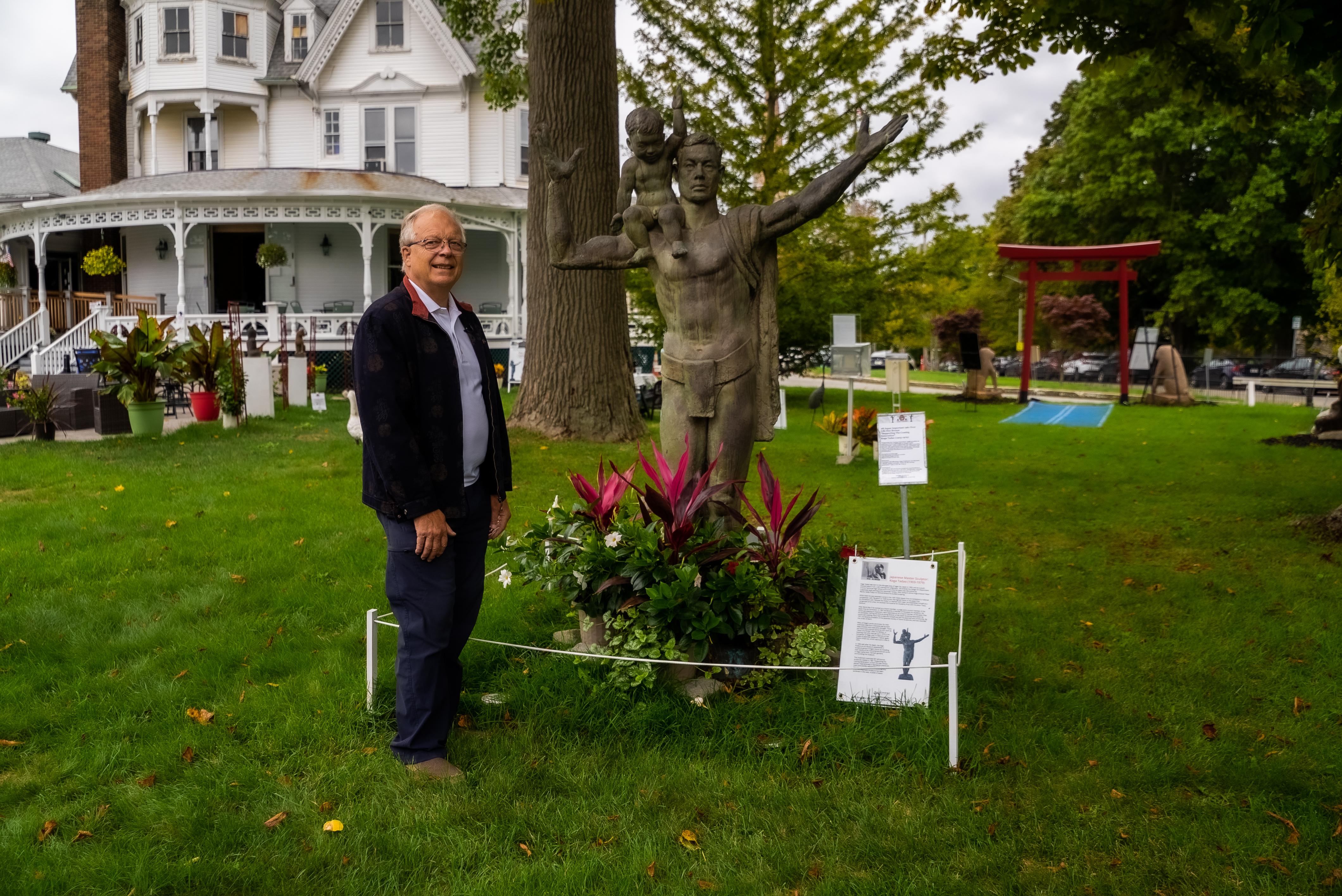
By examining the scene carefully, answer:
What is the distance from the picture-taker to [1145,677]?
16.3 ft

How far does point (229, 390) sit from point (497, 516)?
10.8 metres

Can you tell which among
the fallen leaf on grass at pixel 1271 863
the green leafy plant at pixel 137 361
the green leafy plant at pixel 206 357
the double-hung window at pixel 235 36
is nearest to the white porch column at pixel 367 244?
the double-hung window at pixel 235 36

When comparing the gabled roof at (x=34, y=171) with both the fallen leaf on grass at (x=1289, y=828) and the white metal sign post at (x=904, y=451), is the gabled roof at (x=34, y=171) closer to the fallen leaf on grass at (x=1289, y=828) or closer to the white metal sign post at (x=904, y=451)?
the white metal sign post at (x=904, y=451)

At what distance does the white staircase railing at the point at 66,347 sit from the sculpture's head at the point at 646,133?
20132 mm

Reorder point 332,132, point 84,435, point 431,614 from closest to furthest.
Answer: point 431,614 → point 84,435 → point 332,132

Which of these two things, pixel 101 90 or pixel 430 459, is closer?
pixel 430 459

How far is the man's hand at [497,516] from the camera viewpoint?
4020mm

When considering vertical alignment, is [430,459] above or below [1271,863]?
above

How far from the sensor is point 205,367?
1361 centimetres

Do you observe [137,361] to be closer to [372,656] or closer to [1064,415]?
[372,656]

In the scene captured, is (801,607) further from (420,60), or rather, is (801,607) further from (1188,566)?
(420,60)

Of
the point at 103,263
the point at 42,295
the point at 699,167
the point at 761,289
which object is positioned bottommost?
the point at 761,289

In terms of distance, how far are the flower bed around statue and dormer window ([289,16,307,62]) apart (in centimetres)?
2547

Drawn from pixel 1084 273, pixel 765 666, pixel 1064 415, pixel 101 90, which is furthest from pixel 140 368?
pixel 1084 273
